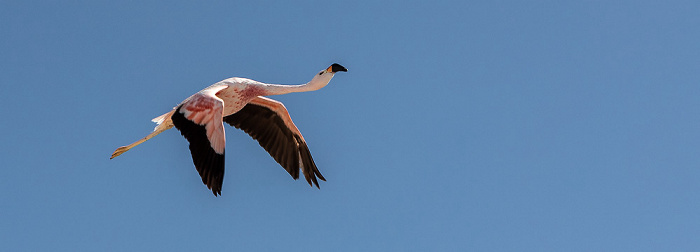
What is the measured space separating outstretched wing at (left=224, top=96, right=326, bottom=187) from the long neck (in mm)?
1612

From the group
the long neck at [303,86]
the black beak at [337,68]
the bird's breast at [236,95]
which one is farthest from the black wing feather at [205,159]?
the black beak at [337,68]

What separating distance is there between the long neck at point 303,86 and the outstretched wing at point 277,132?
5.29 feet

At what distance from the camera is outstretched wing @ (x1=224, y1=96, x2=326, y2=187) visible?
60.5 ft

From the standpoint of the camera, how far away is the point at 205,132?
1449 cm

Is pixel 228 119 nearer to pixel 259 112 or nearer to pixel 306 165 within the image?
pixel 259 112

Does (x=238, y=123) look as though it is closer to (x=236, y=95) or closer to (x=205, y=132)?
(x=236, y=95)

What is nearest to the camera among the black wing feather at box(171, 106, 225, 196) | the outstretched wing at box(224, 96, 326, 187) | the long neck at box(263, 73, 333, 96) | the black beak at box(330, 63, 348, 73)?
the black wing feather at box(171, 106, 225, 196)

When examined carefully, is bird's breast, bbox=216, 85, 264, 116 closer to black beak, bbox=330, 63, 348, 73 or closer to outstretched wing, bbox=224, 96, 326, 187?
black beak, bbox=330, 63, 348, 73

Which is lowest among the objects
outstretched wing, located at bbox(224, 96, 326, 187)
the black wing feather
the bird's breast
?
the black wing feather

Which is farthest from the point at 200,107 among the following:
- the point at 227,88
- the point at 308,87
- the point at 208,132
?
the point at 308,87

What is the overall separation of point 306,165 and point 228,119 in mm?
1798

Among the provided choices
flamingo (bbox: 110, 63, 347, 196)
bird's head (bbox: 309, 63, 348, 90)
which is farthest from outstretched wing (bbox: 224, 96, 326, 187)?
bird's head (bbox: 309, 63, 348, 90)

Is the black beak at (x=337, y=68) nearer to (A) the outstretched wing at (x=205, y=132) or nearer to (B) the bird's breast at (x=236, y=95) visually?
(B) the bird's breast at (x=236, y=95)

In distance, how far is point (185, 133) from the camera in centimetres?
1451
